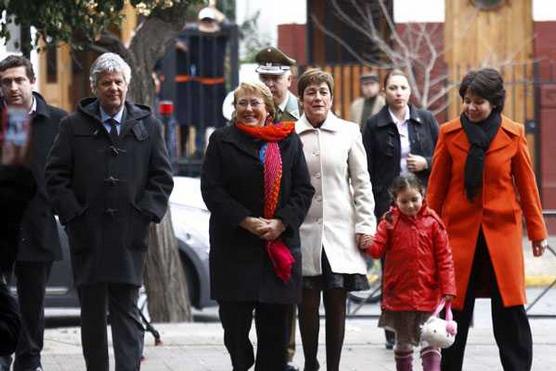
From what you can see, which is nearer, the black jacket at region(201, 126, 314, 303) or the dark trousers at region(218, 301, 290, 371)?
the black jacket at region(201, 126, 314, 303)

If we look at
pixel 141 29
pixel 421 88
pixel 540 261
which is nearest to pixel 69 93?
pixel 421 88

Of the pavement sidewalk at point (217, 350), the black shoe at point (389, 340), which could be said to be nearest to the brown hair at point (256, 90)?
the pavement sidewalk at point (217, 350)

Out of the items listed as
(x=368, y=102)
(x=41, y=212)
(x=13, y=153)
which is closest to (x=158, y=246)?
(x=41, y=212)

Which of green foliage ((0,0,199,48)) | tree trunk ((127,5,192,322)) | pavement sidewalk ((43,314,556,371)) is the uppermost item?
green foliage ((0,0,199,48))

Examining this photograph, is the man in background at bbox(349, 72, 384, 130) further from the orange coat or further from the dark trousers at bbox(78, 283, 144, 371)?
the dark trousers at bbox(78, 283, 144, 371)

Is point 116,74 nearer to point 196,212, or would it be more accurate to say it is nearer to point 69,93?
point 196,212

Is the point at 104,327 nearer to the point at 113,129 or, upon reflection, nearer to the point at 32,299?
the point at 32,299

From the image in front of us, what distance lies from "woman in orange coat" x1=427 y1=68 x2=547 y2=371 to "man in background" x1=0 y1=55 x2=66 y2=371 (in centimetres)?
235

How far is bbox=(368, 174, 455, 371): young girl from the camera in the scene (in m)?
9.54

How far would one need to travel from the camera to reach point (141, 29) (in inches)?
564

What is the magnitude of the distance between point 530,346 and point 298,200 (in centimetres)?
167

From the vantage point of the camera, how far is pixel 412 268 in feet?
31.4

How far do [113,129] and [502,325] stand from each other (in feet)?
8.18

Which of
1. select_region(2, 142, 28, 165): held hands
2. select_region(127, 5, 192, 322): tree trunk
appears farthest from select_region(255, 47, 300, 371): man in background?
select_region(2, 142, 28, 165): held hands
